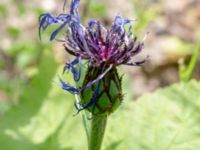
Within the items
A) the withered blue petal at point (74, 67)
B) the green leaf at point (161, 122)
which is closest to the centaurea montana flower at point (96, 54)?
the withered blue petal at point (74, 67)

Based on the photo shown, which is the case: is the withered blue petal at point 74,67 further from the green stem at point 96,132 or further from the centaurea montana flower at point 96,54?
the green stem at point 96,132

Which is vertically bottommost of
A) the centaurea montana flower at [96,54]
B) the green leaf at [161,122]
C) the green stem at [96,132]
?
the green leaf at [161,122]

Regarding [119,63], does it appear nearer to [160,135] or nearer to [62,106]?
[160,135]

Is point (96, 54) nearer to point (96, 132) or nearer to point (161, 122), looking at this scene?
point (96, 132)

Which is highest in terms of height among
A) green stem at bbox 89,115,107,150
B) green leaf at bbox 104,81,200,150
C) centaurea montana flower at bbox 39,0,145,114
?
centaurea montana flower at bbox 39,0,145,114

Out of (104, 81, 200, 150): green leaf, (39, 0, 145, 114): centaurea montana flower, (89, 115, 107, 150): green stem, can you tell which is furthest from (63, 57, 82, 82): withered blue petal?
(104, 81, 200, 150): green leaf

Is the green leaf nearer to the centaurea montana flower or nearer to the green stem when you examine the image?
the green stem

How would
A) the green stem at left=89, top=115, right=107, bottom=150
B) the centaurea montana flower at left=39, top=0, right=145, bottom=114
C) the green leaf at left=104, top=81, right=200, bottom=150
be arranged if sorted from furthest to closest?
the green leaf at left=104, top=81, right=200, bottom=150 → the green stem at left=89, top=115, right=107, bottom=150 → the centaurea montana flower at left=39, top=0, right=145, bottom=114

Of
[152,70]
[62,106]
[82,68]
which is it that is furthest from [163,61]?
[82,68]

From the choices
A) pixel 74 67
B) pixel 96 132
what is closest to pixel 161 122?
pixel 96 132
